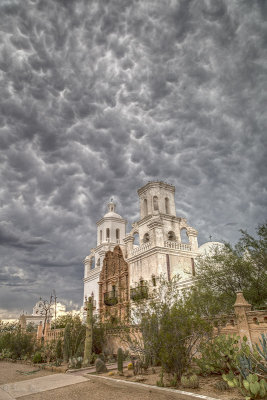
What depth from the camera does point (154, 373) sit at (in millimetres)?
11453

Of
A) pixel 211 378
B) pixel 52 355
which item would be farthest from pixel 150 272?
pixel 211 378

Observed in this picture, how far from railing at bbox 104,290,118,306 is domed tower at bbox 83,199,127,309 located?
9.51ft

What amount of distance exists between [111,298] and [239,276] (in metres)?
15.8

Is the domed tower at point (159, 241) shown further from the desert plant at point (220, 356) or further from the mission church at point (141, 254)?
the desert plant at point (220, 356)

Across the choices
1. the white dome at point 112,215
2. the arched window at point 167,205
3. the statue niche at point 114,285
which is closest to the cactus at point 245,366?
the statue niche at point 114,285

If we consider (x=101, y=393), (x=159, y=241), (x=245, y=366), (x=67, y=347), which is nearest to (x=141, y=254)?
(x=159, y=241)

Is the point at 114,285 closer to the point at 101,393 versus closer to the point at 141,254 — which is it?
the point at 141,254

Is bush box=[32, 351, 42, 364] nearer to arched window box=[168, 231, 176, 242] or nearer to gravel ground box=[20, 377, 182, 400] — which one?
gravel ground box=[20, 377, 182, 400]

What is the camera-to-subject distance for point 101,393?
9.42m

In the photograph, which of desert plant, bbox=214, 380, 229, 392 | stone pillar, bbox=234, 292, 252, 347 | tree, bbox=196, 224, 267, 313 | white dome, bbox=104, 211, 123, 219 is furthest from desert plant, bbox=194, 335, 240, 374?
white dome, bbox=104, 211, 123, 219

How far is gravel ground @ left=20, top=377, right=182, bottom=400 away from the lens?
8.46 m

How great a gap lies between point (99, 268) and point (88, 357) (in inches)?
656

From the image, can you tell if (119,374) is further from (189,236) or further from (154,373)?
(189,236)

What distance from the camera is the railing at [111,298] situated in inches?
1086
